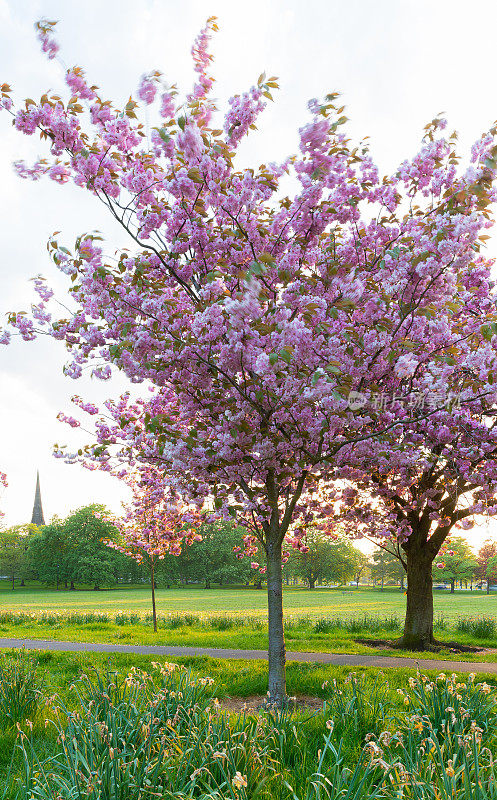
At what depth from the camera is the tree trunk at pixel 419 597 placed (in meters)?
13.6

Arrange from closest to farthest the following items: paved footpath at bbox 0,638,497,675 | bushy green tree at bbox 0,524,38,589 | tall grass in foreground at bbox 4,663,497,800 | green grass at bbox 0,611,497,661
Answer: tall grass in foreground at bbox 4,663,497,800 → paved footpath at bbox 0,638,497,675 → green grass at bbox 0,611,497,661 → bushy green tree at bbox 0,524,38,589

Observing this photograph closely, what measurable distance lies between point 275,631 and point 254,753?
10.9ft

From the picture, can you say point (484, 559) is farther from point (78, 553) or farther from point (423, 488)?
point (423, 488)

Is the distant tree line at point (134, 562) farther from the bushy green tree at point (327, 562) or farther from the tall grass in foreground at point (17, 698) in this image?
the tall grass in foreground at point (17, 698)

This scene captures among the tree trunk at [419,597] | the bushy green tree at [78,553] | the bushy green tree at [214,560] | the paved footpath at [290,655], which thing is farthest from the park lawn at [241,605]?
the bushy green tree at [78,553]

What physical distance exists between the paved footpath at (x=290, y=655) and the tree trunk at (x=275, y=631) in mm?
3296

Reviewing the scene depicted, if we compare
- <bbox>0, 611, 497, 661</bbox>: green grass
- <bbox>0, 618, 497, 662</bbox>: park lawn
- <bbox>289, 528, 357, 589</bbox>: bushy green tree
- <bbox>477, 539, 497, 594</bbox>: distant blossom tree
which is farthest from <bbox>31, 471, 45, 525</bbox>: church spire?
<bbox>0, 618, 497, 662</bbox>: park lawn

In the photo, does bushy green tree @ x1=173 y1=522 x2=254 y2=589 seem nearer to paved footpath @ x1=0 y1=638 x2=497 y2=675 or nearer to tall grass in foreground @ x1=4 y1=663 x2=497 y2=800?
paved footpath @ x1=0 y1=638 x2=497 y2=675

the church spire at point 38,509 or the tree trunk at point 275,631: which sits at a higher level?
the tree trunk at point 275,631

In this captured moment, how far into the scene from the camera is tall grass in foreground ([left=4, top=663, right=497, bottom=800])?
3.23m

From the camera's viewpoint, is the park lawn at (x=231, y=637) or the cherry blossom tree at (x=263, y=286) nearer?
the cherry blossom tree at (x=263, y=286)

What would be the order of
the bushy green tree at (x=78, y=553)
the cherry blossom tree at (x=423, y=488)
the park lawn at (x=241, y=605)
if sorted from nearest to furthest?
the cherry blossom tree at (x=423, y=488) < the park lawn at (x=241, y=605) < the bushy green tree at (x=78, y=553)

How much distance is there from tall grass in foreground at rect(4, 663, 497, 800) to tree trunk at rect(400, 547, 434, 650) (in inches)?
338

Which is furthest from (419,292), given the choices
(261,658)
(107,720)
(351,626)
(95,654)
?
(351,626)
